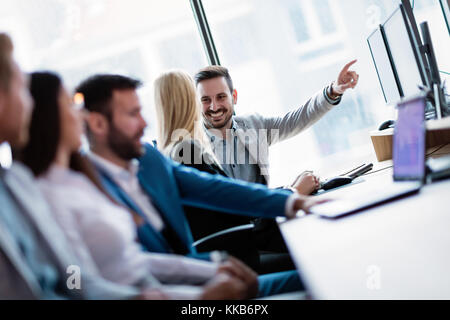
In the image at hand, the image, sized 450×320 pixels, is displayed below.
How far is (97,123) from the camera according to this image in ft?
2.46

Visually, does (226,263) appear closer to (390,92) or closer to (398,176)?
(398,176)

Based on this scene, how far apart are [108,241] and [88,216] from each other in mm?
51

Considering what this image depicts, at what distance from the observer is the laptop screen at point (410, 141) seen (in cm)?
104

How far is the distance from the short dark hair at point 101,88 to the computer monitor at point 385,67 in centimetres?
144

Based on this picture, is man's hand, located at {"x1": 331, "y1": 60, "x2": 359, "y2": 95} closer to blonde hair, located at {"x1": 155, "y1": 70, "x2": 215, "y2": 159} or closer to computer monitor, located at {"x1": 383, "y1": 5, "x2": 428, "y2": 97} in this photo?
computer monitor, located at {"x1": 383, "y1": 5, "x2": 428, "y2": 97}

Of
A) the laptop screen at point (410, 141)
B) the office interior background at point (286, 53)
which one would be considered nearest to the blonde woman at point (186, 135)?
the laptop screen at point (410, 141)

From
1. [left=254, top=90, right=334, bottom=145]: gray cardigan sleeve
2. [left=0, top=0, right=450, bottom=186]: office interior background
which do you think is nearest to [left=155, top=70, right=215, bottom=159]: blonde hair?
[left=254, top=90, right=334, bottom=145]: gray cardigan sleeve

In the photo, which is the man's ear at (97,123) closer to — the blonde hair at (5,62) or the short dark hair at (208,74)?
the blonde hair at (5,62)

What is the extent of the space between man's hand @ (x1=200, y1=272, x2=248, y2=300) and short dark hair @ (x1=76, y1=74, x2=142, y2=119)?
346 millimetres

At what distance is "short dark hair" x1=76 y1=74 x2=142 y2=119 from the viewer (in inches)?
29.8

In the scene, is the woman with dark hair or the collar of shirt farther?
the collar of shirt

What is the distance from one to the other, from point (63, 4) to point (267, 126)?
160 centimetres

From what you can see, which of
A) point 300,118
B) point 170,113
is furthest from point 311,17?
point 170,113
